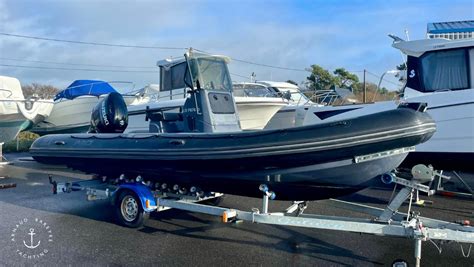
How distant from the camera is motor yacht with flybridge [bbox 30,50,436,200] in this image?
4.18m

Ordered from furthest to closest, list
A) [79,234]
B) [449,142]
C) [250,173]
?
[449,142], [79,234], [250,173]

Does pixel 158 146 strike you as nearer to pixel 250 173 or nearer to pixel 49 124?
pixel 250 173

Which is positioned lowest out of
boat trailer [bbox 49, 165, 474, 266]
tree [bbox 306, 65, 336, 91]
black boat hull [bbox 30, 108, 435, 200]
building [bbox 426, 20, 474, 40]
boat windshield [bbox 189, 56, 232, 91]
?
boat trailer [bbox 49, 165, 474, 266]

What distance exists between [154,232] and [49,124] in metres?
12.2

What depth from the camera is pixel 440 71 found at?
24.7 ft

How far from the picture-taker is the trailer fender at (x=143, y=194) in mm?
Answer: 5333

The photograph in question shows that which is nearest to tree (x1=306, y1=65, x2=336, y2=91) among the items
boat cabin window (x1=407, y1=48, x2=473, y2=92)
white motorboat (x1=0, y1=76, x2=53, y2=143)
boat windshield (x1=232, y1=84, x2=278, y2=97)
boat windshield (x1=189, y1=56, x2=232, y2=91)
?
boat windshield (x1=232, y1=84, x2=278, y2=97)

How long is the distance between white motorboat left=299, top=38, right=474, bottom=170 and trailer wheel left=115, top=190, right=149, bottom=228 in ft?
15.9

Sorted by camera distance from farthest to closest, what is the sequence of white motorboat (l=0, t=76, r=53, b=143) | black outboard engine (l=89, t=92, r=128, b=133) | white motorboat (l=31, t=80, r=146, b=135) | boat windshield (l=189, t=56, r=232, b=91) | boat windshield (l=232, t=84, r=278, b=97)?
white motorboat (l=31, t=80, r=146, b=135) → white motorboat (l=0, t=76, r=53, b=143) → boat windshield (l=232, t=84, r=278, b=97) → black outboard engine (l=89, t=92, r=128, b=133) → boat windshield (l=189, t=56, r=232, b=91)

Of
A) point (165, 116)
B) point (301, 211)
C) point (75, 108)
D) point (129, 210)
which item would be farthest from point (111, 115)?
point (75, 108)

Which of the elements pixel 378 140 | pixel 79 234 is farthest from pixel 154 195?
pixel 378 140

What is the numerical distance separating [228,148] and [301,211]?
123 centimetres

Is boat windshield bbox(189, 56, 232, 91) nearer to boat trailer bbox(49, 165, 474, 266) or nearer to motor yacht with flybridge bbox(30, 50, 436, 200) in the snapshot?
motor yacht with flybridge bbox(30, 50, 436, 200)

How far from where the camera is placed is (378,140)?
4.10 m
